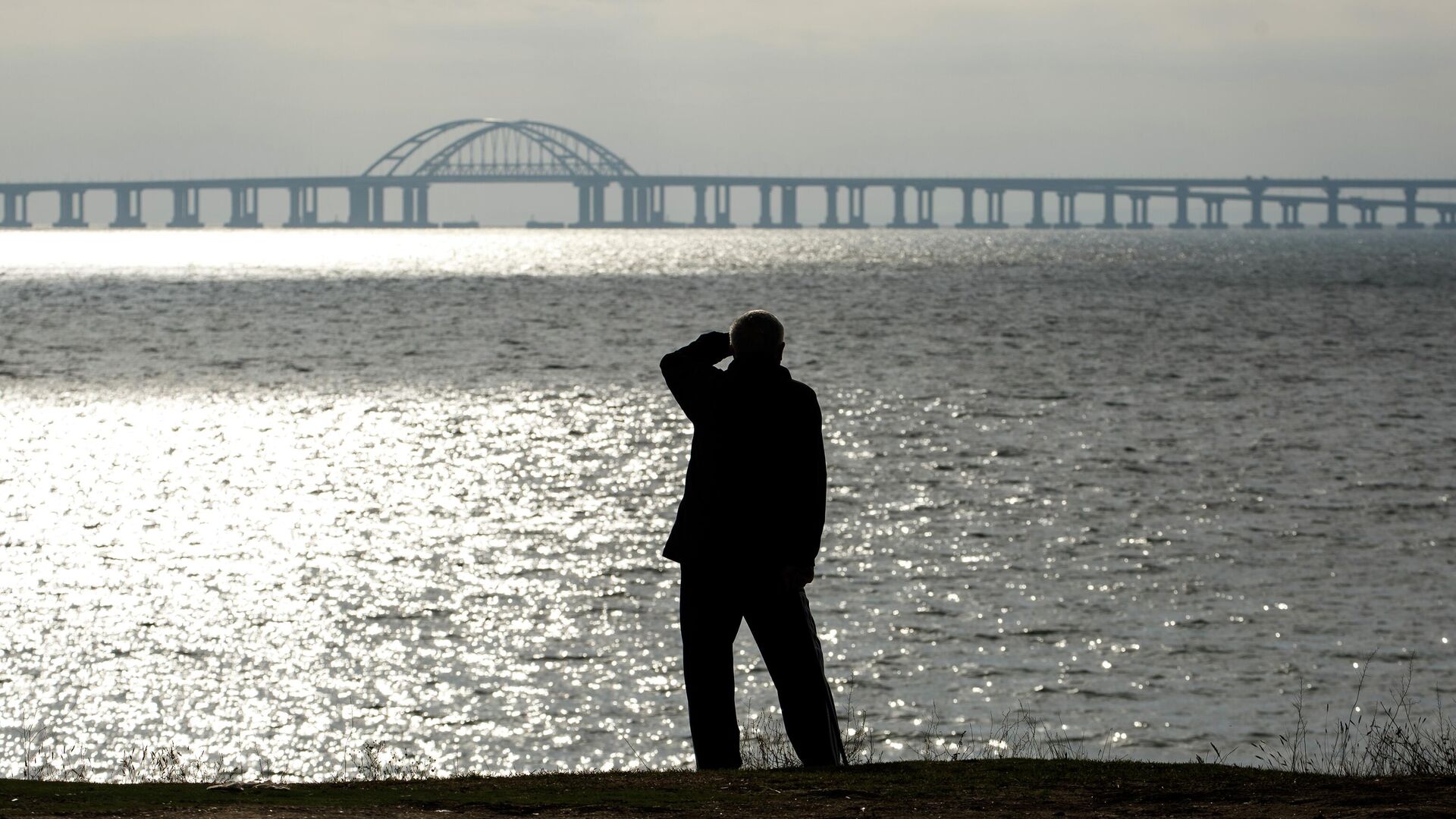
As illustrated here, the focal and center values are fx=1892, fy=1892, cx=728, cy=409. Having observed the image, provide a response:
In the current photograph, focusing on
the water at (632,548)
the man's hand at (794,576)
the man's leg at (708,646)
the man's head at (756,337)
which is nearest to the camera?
the man's head at (756,337)

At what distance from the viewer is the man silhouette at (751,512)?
21.7ft

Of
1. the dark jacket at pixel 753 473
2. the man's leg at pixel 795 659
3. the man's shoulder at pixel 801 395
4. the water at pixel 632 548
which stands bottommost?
the water at pixel 632 548

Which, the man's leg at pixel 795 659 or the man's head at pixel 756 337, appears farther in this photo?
the man's leg at pixel 795 659

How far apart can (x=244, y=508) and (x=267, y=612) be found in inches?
240

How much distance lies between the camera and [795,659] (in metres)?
6.80

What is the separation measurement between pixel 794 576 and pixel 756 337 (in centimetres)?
86

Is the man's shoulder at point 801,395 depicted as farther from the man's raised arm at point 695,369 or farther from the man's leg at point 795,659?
the man's leg at point 795,659

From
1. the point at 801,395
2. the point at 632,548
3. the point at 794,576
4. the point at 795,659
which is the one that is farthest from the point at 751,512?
the point at 632,548

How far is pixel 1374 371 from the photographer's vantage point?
4259cm

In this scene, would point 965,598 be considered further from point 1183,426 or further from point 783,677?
point 1183,426

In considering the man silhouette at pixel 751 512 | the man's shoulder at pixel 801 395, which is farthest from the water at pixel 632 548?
the man's shoulder at pixel 801 395

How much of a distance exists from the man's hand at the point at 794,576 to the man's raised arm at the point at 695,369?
0.63 metres

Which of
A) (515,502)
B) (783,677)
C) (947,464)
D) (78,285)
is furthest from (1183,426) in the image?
(78,285)

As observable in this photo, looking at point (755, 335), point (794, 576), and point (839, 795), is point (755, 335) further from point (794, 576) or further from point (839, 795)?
point (839, 795)
